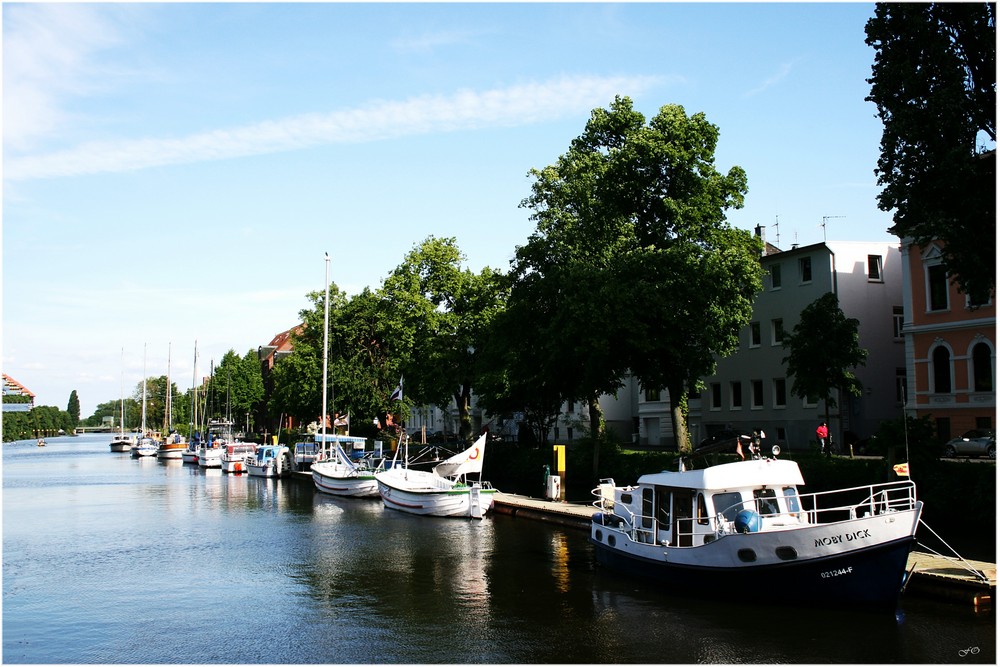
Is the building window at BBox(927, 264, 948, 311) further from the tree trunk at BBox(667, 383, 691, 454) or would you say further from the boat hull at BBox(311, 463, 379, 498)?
the boat hull at BBox(311, 463, 379, 498)

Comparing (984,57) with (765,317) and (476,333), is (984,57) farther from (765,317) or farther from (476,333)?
(476,333)

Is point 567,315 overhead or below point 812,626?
overhead

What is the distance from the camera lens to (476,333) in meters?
66.4

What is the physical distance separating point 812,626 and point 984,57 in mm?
19299

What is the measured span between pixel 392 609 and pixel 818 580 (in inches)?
403

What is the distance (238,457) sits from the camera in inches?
3442

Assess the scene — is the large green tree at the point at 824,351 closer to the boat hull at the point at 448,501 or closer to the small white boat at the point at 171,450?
the boat hull at the point at 448,501

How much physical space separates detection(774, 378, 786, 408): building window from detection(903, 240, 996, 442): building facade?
1139cm

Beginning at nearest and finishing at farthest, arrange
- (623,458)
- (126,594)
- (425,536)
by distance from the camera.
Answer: (126,594) → (425,536) → (623,458)

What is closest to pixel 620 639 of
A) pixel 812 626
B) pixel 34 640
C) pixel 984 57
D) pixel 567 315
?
pixel 812 626

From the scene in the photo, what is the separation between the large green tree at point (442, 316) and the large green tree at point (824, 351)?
23305 mm

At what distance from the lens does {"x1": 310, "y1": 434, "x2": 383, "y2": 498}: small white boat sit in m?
55.7

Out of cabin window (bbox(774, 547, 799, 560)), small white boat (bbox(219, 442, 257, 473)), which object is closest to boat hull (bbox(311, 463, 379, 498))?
small white boat (bbox(219, 442, 257, 473))

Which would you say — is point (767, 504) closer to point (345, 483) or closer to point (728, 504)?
point (728, 504)
